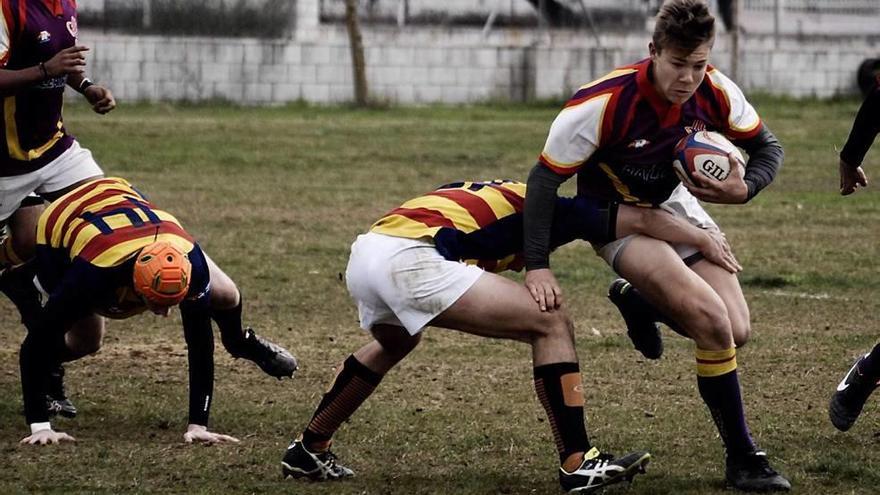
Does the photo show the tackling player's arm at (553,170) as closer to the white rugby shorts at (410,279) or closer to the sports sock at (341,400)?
the white rugby shorts at (410,279)

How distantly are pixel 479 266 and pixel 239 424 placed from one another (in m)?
1.60

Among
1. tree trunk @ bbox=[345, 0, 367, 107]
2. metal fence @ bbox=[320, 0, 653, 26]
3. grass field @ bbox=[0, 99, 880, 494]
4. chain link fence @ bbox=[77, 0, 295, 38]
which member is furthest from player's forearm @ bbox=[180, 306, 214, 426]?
metal fence @ bbox=[320, 0, 653, 26]

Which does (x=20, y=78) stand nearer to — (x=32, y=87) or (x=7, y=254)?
(x=32, y=87)

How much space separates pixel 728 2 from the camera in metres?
26.5

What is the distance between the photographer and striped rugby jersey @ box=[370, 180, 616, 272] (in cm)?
559

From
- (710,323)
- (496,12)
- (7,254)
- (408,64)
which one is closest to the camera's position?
(710,323)

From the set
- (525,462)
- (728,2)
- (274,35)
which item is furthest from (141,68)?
(525,462)

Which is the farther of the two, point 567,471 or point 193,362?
point 193,362

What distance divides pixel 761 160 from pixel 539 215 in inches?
38.8

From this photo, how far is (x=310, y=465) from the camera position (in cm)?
577

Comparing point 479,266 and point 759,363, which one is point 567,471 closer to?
point 479,266

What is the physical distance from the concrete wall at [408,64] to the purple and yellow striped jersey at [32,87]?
1608cm

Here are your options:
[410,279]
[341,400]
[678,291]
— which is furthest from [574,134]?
[341,400]

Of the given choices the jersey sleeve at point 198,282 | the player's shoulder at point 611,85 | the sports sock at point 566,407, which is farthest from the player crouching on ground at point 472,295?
the jersey sleeve at point 198,282
